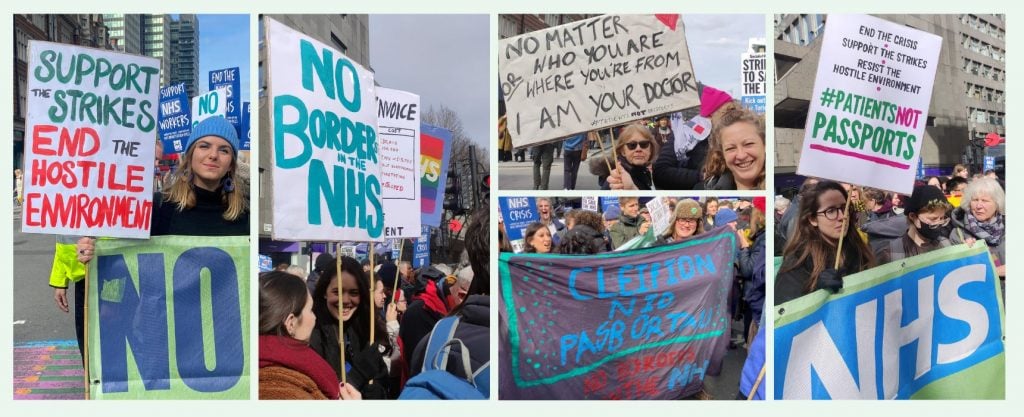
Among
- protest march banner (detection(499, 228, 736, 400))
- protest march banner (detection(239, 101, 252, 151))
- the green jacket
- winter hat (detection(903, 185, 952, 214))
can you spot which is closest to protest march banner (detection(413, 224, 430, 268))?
protest march banner (detection(499, 228, 736, 400))

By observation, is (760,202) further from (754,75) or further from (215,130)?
(215,130)

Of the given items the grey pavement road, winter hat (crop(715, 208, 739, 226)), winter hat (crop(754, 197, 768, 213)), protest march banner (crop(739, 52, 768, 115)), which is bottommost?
the grey pavement road

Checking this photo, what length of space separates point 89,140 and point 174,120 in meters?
0.48

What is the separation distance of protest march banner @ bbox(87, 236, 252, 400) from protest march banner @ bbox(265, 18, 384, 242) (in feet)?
2.26

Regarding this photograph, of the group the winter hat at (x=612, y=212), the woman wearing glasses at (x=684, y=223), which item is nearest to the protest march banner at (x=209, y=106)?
the winter hat at (x=612, y=212)

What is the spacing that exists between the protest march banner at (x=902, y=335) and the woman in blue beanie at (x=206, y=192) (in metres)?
3.31

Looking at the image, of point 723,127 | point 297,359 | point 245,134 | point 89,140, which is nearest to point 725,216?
point 723,127

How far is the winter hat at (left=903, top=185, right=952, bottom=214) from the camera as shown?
5137mm

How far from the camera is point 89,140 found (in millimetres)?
4746

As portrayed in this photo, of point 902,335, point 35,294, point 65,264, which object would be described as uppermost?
point 65,264

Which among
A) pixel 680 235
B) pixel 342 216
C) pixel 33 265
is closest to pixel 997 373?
pixel 680 235

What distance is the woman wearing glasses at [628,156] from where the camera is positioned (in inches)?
197

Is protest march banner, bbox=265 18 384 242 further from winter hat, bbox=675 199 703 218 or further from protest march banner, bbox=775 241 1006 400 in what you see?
protest march banner, bbox=775 241 1006 400

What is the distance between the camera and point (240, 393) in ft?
16.5
